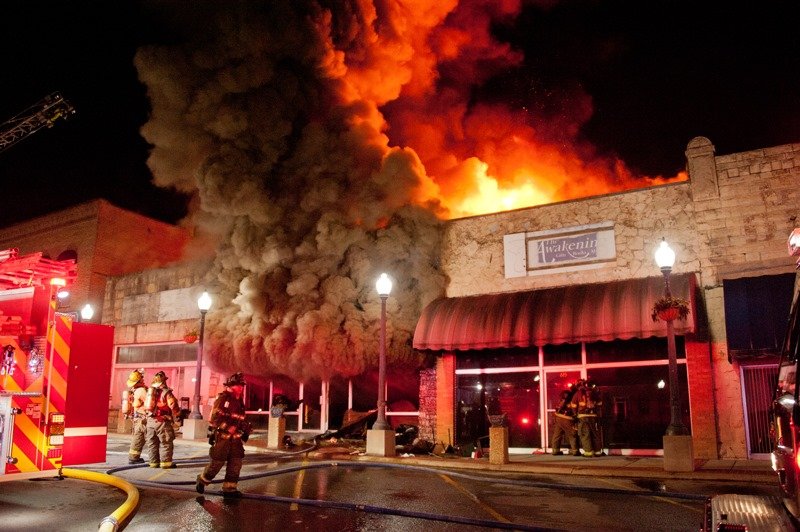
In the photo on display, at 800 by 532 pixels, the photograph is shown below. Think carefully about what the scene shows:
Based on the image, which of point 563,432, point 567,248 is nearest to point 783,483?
point 563,432

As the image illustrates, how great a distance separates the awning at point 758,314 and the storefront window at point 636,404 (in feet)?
4.87

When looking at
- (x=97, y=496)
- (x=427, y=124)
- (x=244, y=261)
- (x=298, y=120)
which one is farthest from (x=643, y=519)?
(x=427, y=124)

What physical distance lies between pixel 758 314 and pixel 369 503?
8.91 metres

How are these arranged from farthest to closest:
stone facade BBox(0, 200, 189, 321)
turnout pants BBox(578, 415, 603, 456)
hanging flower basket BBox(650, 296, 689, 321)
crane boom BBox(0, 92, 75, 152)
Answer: crane boom BBox(0, 92, 75, 152) < stone facade BBox(0, 200, 189, 321) < turnout pants BBox(578, 415, 603, 456) < hanging flower basket BBox(650, 296, 689, 321)

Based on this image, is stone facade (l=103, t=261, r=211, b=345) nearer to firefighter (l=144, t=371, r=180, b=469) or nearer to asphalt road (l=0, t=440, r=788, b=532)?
firefighter (l=144, t=371, r=180, b=469)

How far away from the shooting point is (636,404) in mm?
13430

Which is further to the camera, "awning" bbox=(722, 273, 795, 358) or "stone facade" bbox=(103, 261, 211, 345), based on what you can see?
"stone facade" bbox=(103, 261, 211, 345)

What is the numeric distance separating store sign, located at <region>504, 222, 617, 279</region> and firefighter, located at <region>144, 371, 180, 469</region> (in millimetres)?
8508

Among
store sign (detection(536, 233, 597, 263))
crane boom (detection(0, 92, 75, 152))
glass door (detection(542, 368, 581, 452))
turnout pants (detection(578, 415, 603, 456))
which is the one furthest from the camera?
crane boom (detection(0, 92, 75, 152))

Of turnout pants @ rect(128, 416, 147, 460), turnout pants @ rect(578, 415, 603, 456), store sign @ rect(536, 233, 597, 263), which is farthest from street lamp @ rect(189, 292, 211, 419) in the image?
turnout pants @ rect(578, 415, 603, 456)

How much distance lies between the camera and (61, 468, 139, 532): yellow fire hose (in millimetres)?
5230

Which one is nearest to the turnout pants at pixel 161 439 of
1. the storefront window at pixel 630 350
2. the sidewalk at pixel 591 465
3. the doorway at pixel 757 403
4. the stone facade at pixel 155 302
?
the sidewalk at pixel 591 465

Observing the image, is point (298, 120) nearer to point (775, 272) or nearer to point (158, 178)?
point (158, 178)

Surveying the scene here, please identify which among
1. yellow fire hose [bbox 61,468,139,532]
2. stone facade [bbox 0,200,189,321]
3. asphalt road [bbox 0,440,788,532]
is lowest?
asphalt road [bbox 0,440,788,532]
